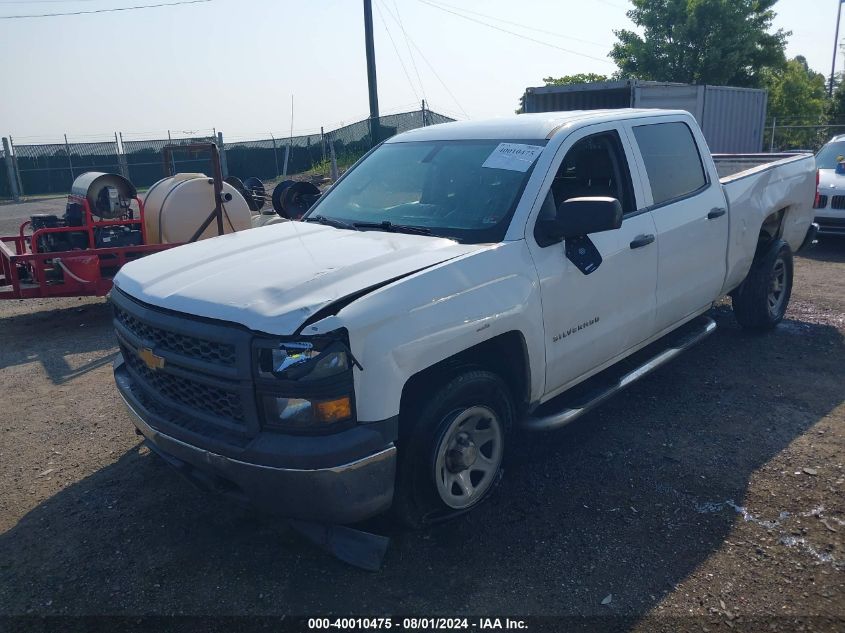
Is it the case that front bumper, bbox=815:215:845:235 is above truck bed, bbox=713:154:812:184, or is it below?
below

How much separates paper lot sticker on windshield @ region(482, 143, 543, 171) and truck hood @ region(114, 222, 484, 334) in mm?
686

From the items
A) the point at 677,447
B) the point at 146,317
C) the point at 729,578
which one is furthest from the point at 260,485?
the point at 677,447

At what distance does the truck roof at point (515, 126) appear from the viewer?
4.07 meters

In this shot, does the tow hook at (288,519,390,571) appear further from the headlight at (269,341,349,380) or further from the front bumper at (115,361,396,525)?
the headlight at (269,341,349,380)

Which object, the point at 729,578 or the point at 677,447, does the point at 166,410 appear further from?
the point at 677,447

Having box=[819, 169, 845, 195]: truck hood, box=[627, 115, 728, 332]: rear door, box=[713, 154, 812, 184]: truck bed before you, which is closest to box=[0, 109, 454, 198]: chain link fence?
box=[819, 169, 845, 195]: truck hood

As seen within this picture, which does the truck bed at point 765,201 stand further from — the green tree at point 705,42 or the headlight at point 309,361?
the green tree at point 705,42

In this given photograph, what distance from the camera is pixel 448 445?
3230 millimetres

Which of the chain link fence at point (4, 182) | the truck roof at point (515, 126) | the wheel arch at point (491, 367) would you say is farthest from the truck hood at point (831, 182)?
the chain link fence at point (4, 182)

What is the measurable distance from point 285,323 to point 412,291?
23.1 inches

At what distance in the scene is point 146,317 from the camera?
3168 mm

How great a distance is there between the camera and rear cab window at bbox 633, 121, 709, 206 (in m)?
4.58

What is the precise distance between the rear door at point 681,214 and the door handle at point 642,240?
124 mm

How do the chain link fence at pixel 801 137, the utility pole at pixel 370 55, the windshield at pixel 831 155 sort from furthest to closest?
the chain link fence at pixel 801 137 → the utility pole at pixel 370 55 → the windshield at pixel 831 155
